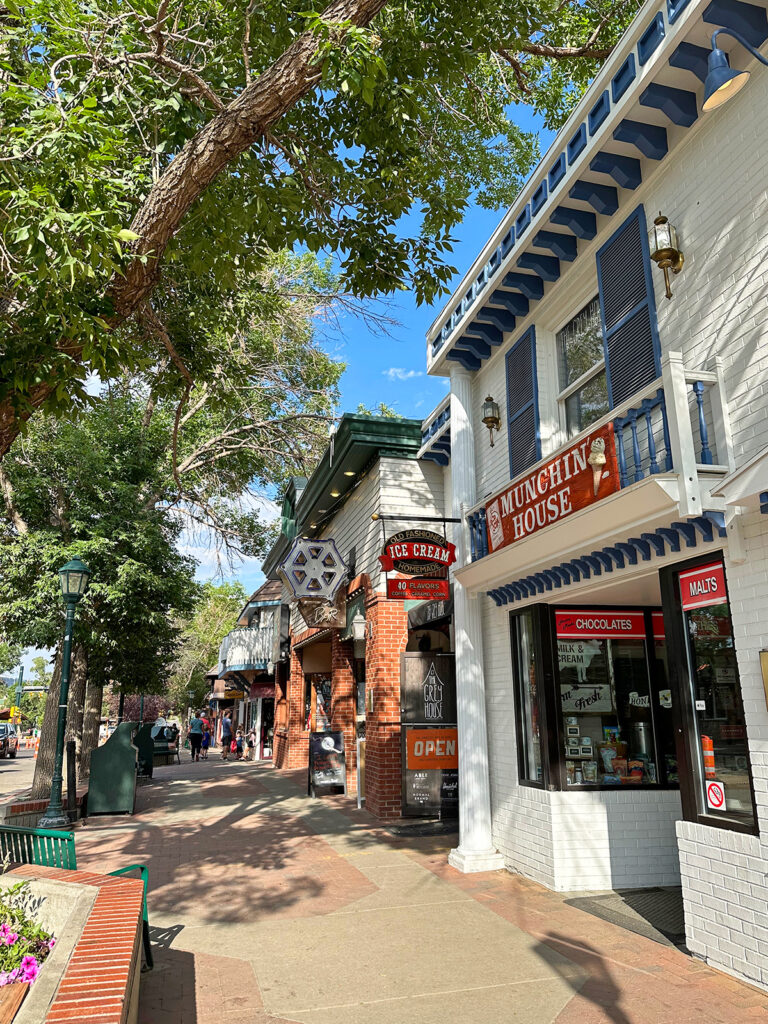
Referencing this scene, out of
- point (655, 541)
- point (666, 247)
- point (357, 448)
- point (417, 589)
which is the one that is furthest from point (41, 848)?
point (357, 448)

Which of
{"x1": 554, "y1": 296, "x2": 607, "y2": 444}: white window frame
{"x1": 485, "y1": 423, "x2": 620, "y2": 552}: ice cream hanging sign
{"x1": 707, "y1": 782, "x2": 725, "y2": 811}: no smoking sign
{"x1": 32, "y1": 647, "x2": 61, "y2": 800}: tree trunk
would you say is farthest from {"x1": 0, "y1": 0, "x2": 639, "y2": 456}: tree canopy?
{"x1": 32, "y1": 647, "x2": 61, "y2": 800}: tree trunk

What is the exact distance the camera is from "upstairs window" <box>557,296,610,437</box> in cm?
745

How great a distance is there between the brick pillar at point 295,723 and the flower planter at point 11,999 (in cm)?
1529

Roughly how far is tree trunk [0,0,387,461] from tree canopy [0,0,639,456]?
0.01 meters

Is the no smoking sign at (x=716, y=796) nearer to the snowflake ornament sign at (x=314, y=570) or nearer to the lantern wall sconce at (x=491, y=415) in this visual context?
the lantern wall sconce at (x=491, y=415)

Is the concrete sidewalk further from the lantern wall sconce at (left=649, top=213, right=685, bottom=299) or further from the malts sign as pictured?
the lantern wall sconce at (left=649, top=213, right=685, bottom=299)

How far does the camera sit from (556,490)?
6.57 m

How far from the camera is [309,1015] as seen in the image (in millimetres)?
4449

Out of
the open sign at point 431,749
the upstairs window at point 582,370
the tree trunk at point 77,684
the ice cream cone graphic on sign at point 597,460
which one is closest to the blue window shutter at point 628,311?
the upstairs window at point 582,370

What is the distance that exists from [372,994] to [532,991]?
1044 mm

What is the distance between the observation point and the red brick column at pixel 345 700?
14078mm

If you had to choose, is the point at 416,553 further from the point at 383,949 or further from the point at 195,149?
the point at 195,149

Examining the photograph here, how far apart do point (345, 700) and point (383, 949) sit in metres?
8.96

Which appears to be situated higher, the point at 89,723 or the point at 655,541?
the point at 655,541
